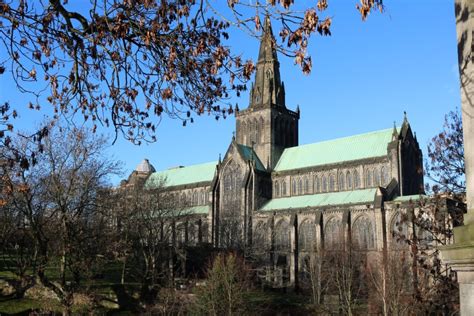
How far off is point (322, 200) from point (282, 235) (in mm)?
6631

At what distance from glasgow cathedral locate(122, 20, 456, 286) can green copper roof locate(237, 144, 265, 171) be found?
0.66ft

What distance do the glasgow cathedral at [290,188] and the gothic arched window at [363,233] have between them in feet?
0.36

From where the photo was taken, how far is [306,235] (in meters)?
66.0

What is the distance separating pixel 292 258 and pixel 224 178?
681 inches

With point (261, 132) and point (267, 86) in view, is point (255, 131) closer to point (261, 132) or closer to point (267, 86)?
point (261, 132)

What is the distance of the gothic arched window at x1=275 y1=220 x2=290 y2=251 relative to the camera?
67.2 m

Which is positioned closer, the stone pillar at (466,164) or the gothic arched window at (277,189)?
the stone pillar at (466,164)

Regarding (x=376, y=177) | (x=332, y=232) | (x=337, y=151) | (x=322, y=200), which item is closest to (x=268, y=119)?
(x=337, y=151)

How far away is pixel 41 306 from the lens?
33.2m

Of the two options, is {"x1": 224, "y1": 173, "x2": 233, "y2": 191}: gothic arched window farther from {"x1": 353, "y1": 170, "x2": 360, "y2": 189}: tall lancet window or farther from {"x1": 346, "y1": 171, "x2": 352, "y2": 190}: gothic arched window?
{"x1": 353, "y1": 170, "x2": 360, "y2": 189}: tall lancet window

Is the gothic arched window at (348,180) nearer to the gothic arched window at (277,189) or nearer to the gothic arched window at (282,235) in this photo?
the gothic arched window at (282,235)

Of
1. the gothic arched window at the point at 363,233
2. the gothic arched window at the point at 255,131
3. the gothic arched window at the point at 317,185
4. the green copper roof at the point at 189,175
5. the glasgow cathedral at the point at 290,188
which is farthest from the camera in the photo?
the green copper roof at the point at 189,175

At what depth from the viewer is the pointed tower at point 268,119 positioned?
259 feet

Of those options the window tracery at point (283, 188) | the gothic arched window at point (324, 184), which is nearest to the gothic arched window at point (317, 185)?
the gothic arched window at point (324, 184)
